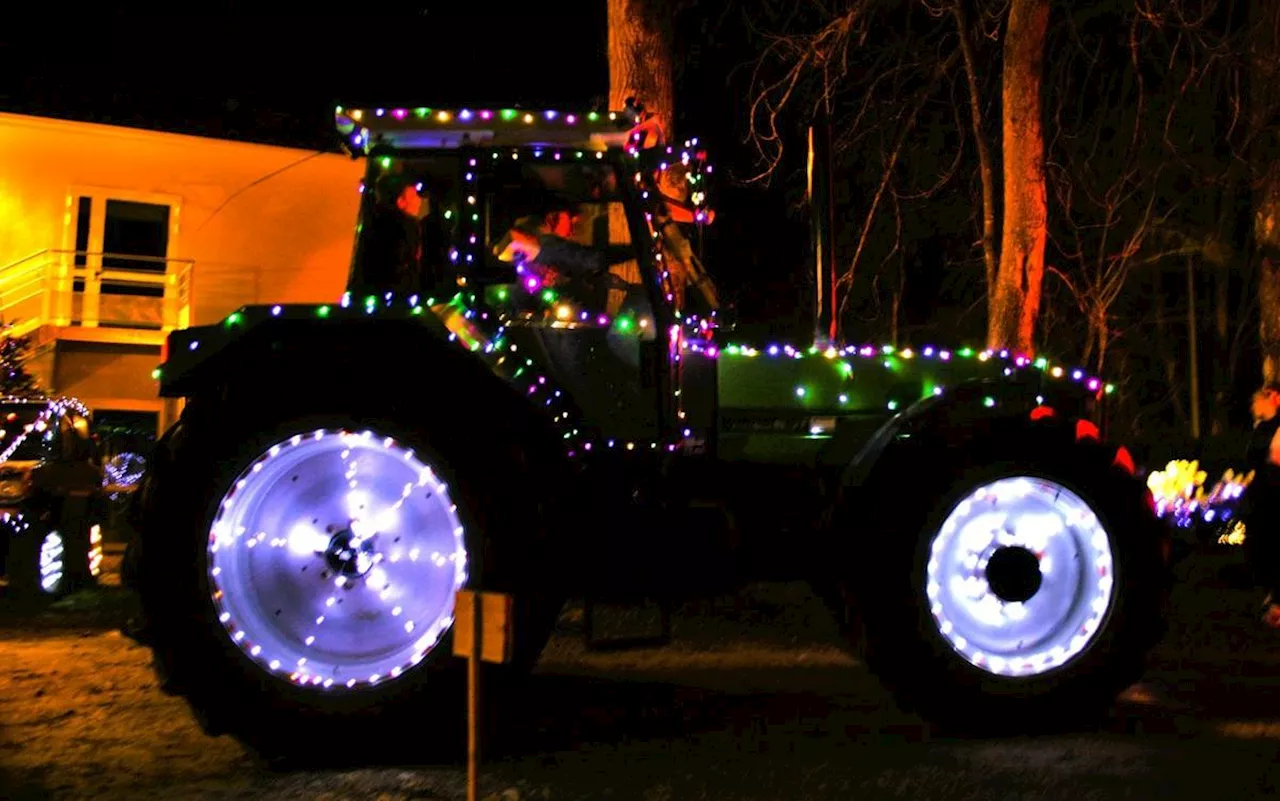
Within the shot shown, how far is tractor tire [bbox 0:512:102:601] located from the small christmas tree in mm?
4442

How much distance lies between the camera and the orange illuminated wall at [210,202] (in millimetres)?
18484

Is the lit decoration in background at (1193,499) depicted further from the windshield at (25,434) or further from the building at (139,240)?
the building at (139,240)

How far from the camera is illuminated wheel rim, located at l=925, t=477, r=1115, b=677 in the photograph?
5.95 meters

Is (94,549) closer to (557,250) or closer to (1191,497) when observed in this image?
(557,250)

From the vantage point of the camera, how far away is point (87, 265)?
18859mm

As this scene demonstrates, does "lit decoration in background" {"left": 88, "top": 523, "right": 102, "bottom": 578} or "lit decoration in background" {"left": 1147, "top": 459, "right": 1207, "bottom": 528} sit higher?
"lit decoration in background" {"left": 1147, "top": 459, "right": 1207, "bottom": 528}

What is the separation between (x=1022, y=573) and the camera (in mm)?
5996

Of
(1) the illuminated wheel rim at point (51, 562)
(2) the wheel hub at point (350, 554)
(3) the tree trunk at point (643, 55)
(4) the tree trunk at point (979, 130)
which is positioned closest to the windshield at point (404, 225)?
(2) the wheel hub at point (350, 554)

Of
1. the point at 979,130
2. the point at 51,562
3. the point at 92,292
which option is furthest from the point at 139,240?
the point at 979,130

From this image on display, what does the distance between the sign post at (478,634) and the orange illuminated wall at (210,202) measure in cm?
1504

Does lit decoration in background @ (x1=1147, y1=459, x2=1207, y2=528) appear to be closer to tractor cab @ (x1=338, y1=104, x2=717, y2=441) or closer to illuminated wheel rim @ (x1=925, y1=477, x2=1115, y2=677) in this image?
illuminated wheel rim @ (x1=925, y1=477, x2=1115, y2=677)

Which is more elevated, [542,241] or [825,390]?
[542,241]

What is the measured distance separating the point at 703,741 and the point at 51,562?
760cm

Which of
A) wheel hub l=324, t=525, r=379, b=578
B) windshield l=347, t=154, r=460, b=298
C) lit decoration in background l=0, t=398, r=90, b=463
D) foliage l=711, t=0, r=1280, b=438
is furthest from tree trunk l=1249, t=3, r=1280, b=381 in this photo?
lit decoration in background l=0, t=398, r=90, b=463
